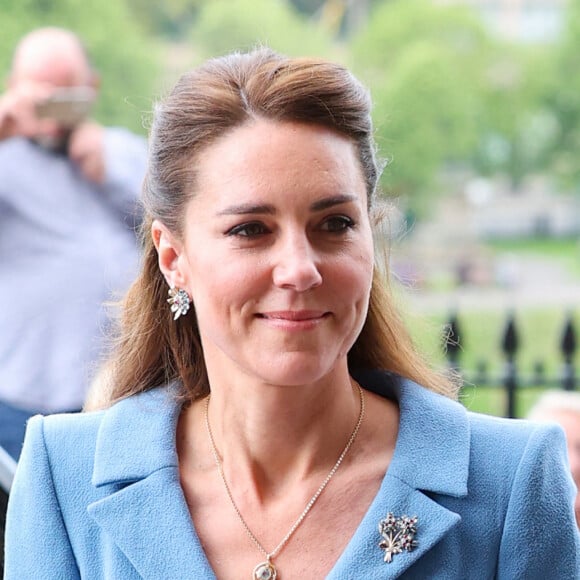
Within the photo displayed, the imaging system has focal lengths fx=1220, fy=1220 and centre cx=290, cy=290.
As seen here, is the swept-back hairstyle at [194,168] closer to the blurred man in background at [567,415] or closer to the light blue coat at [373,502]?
the light blue coat at [373,502]

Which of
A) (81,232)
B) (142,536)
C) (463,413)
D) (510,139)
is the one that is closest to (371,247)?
(463,413)

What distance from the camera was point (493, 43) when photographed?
654 centimetres

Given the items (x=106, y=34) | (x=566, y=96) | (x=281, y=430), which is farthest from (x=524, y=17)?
(x=281, y=430)

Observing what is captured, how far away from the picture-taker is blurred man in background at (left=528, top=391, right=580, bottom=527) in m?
2.57

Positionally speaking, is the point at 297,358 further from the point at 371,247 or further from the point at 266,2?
the point at 266,2

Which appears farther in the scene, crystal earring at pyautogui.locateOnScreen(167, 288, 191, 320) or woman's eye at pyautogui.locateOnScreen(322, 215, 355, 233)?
crystal earring at pyautogui.locateOnScreen(167, 288, 191, 320)

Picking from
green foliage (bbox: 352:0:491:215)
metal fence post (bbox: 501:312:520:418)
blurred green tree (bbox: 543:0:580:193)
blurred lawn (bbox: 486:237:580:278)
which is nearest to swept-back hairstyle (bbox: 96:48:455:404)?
metal fence post (bbox: 501:312:520:418)

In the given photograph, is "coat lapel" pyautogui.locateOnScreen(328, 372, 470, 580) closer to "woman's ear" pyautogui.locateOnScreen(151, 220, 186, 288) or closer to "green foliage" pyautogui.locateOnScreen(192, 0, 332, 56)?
"woman's ear" pyautogui.locateOnScreen(151, 220, 186, 288)

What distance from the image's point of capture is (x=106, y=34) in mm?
5625

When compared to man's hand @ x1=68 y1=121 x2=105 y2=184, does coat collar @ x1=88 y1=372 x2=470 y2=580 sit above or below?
below

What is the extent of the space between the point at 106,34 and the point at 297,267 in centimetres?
439

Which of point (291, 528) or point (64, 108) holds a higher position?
point (64, 108)

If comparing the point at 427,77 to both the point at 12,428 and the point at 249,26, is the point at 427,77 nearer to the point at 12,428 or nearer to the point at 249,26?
the point at 249,26

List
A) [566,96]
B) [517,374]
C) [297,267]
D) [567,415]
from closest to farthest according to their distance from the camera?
[297,267] < [567,415] < [517,374] < [566,96]
